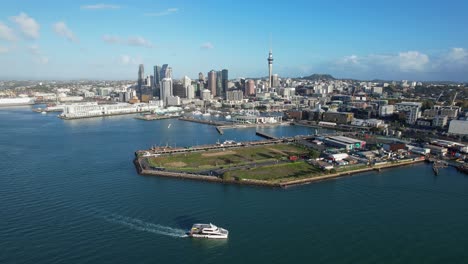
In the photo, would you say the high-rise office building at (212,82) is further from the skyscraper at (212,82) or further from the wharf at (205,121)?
the wharf at (205,121)

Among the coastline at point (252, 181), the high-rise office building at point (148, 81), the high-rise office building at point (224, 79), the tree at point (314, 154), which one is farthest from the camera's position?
the high-rise office building at point (148, 81)

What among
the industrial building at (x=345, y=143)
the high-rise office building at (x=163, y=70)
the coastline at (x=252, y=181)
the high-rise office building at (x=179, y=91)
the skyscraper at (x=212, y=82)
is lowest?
the coastline at (x=252, y=181)

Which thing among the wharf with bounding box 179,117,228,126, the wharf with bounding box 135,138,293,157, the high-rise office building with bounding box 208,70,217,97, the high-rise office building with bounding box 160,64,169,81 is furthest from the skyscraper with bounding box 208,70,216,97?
the wharf with bounding box 135,138,293,157

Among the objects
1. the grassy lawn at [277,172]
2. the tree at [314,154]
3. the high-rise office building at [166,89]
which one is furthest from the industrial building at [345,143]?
the high-rise office building at [166,89]

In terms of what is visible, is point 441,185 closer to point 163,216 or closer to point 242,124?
point 163,216

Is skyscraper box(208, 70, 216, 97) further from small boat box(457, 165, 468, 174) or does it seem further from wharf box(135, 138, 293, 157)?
small boat box(457, 165, 468, 174)

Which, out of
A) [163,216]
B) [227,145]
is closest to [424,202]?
[163,216]
